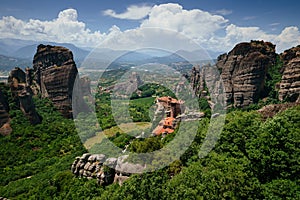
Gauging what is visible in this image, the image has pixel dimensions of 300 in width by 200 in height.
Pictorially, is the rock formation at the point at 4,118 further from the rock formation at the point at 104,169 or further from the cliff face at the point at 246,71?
the cliff face at the point at 246,71

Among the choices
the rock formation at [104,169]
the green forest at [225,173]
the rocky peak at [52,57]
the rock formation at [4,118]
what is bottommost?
the rock formation at [4,118]

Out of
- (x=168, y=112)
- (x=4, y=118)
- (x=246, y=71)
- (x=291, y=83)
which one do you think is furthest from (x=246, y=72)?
(x=4, y=118)

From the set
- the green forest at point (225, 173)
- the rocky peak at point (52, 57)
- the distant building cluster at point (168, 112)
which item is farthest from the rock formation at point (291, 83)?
the rocky peak at point (52, 57)

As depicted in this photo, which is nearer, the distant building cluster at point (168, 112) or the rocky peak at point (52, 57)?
the distant building cluster at point (168, 112)

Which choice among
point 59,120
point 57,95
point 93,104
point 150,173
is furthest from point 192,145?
point 93,104

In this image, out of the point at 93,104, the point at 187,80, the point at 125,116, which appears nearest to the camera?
the point at 125,116

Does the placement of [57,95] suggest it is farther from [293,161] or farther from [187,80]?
[293,161]

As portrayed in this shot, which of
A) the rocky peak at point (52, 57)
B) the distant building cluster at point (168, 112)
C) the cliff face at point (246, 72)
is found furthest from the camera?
the rocky peak at point (52, 57)
